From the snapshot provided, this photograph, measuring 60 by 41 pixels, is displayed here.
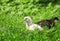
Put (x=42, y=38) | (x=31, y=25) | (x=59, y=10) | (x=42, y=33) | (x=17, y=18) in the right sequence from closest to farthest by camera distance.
→ (x=42, y=38) → (x=42, y=33) → (x=31, y=25) → (x=17, y=18) → (x=59, y=10)

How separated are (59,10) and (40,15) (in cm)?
83

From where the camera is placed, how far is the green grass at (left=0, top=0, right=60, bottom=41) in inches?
355

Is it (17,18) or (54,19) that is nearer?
(54,19)

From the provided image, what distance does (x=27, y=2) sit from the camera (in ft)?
44.6

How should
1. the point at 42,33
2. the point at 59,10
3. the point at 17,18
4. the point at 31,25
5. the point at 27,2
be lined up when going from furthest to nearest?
the point at 27,2
the point at 59,10
the point at 17,18
the point at 31,25
the point at 42,33

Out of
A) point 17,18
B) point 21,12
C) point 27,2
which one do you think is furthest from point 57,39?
point 27,2

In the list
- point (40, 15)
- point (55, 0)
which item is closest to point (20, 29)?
point (40, 15)

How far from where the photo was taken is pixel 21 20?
10797 mm

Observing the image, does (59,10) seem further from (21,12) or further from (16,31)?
(16,31)

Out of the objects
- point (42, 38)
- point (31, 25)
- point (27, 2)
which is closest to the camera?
point (42, 38)

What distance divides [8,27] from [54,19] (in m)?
1.48

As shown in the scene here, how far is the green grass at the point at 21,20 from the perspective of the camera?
902cm

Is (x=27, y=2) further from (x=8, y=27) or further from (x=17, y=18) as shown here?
(x=8, y=27)

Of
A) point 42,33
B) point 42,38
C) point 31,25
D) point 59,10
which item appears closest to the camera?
point 42,38
